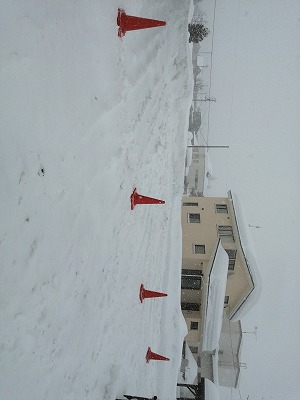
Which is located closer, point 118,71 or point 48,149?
point 48,149

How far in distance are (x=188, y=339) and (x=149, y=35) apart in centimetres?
1584

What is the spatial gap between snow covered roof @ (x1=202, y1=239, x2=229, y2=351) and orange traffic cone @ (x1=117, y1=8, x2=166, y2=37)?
1127 cm

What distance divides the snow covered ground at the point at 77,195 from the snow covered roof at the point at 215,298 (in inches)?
261

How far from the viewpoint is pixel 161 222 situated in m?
9.08

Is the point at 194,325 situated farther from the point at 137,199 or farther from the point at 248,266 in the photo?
the point at 137,199

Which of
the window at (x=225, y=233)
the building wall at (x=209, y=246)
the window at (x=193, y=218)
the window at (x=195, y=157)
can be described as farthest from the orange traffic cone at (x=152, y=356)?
the window at (x=195, y=157)

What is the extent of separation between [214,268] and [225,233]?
342 cm

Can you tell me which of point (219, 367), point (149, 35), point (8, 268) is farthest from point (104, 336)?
point (219, 367)

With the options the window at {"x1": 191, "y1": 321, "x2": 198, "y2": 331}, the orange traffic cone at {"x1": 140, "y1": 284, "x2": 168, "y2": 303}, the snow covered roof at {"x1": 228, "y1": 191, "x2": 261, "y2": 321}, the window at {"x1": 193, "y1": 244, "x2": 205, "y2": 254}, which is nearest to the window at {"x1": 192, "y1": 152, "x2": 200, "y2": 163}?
the snow covered roof at {"x1": 228, "y1": 191, "x2": 261, "y2": 321}

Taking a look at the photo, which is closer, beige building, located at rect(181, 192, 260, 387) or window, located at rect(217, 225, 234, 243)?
beige building, located at rect(181, 192, 260, 387)

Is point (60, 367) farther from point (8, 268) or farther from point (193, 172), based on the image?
point (193, 172)

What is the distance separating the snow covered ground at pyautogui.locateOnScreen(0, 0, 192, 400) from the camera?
111 inches

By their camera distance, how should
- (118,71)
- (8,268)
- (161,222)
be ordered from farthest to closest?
(161,222) → (118,71) → (8,268)

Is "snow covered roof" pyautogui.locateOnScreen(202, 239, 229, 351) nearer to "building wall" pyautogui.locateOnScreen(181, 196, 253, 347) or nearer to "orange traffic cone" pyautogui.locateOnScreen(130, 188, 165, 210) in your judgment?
"building wall" pyautogui.locateOnScreen(181, 196, 253, 347)
